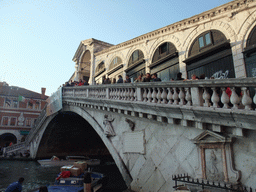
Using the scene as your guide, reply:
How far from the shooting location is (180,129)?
6027 millimetres

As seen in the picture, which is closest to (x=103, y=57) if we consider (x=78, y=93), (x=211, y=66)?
(x=78, y=93)

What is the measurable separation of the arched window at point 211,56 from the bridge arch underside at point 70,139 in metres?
14.0

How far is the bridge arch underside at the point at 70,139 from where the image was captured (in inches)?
870

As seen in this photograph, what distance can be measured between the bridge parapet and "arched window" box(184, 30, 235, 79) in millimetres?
1855

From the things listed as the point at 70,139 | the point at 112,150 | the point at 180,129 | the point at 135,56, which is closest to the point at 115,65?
the point at 135,56

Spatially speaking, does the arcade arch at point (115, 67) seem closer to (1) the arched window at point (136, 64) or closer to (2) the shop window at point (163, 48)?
(1) the arched window at point (136, 64)

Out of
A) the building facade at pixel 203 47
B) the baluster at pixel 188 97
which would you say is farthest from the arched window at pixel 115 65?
the baluster at pixel 188 97

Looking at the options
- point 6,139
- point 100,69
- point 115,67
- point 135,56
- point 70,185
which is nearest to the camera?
point 70,185

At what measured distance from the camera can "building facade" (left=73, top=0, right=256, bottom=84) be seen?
7910 millimetres

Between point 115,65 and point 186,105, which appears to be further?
point 115,65

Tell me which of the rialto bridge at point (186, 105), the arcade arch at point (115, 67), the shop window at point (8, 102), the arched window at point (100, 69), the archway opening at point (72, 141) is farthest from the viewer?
the shop window at point (8, 102)

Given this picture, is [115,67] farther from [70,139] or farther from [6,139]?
[6,139]

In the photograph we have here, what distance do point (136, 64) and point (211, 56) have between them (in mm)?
5487

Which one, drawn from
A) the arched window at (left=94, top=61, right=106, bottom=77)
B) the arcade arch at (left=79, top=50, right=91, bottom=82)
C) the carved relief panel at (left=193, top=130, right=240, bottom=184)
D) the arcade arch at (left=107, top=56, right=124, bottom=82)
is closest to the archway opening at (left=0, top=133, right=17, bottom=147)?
the arcade arch at (left=79, top=50, right=91, bottom=82)
